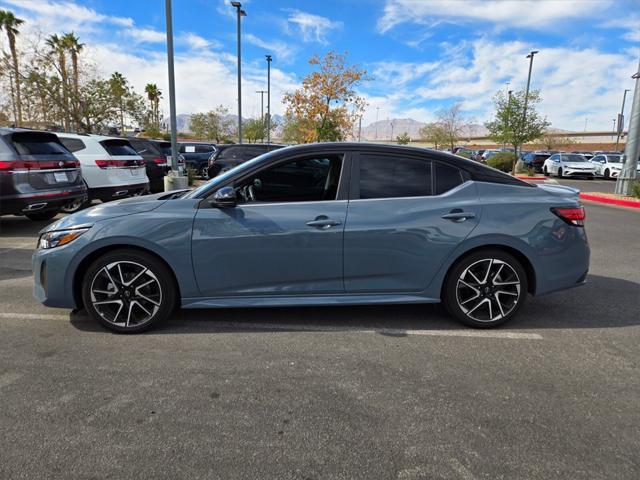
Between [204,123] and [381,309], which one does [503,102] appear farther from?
[204,123]

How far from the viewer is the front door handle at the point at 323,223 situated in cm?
368

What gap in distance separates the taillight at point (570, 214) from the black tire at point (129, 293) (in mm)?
3401

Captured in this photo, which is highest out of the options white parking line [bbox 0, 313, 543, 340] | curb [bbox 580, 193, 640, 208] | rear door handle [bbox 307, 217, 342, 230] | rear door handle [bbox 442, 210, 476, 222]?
rear door handle [bbox 442, 210, 476, 222]

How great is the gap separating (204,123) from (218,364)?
66.6 metres

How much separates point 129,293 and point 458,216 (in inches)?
112

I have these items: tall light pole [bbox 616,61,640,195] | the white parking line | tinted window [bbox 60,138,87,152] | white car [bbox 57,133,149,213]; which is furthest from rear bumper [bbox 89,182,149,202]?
tall light pole [bbox 616,61,640,195]

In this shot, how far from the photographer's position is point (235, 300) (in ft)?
12.4

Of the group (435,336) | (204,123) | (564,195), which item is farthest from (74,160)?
(204,123)

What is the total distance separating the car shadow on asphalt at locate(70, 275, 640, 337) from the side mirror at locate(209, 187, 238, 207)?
111 cm

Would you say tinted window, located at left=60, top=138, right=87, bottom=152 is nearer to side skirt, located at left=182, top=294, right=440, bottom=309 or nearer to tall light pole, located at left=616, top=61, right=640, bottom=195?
side skirt, located at left=182, top=294, right=440, bottom=309

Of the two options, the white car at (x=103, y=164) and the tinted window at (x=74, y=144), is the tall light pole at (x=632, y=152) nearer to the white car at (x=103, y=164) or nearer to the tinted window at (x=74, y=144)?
the white car at (x=103, y=164)

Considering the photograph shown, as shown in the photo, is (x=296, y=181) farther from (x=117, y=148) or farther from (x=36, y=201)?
(x=117, y=148)

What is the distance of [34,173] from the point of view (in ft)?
24.5

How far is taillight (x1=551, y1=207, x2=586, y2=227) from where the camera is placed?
392 cm
